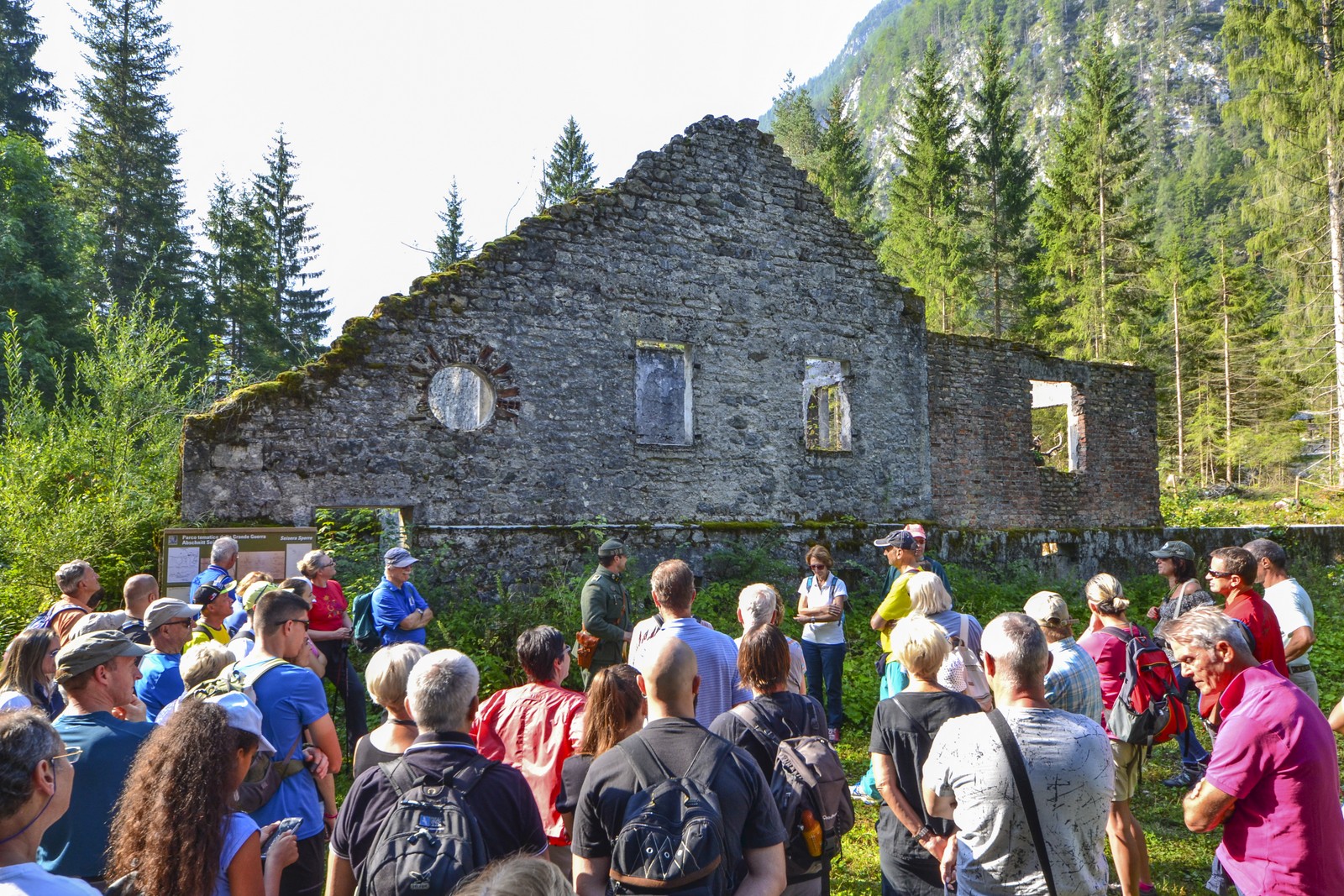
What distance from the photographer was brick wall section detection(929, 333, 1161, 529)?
50.0ft

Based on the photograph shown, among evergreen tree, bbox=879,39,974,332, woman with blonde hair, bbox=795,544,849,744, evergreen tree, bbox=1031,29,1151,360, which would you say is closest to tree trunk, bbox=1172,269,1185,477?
evergreen tree, bbox=1031,29,1151,360

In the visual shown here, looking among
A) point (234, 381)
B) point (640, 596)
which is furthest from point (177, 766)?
point (234, 381)

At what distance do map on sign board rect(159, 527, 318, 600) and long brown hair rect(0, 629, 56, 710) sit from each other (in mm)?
3595

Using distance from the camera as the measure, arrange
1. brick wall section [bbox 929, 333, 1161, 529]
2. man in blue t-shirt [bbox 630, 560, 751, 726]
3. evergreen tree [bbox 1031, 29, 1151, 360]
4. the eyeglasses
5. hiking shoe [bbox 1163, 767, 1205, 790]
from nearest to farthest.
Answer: the eyeglasses < man in blue t-shirt [bbox 630, 560, 751, 726] < hiking shoe [bbox 1163, 767, 1205, 790] < brick wall section [bbox 929, 333, 1161, 529] < evergreen tree [bbox 1031, 29, 1151, 360]

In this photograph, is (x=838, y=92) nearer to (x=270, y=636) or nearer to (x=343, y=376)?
(x=343, y=376)

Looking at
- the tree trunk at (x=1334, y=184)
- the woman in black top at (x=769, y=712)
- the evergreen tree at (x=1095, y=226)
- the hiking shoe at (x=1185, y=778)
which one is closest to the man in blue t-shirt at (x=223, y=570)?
the woman in black top at (x=769, y=712)

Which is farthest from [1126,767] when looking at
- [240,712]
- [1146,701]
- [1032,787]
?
[240,712]

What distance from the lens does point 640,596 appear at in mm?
9328

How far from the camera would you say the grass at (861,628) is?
5070 mm

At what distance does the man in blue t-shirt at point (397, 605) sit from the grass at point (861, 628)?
3.65 ft

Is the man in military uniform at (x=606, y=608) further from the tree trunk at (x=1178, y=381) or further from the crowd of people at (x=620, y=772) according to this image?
the tree trunk at (x=1178, y=381)

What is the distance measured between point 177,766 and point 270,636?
1328mm

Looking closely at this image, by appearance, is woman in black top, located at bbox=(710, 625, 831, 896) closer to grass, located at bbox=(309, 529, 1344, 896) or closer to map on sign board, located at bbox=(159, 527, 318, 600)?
grass, located at bbox=(309, 529, 1344, 896)

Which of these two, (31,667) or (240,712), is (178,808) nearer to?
(240,712)
